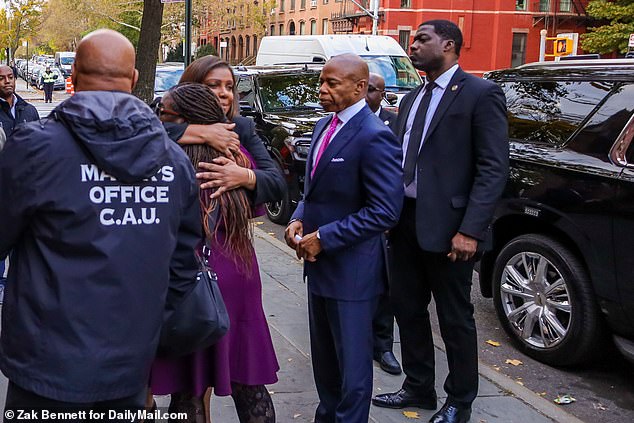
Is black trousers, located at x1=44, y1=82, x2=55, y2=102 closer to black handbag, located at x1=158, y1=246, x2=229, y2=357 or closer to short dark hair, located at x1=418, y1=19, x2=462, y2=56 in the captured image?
short dark hair, located at x1=418, y1=19, x2=462, y2=56

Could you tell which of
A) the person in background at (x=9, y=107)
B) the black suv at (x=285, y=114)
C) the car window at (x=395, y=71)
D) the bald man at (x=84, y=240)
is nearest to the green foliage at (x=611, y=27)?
the car window at (x=395, y=71)

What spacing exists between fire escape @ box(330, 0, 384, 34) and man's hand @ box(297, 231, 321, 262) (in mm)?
47594

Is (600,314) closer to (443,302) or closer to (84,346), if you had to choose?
(443,302)

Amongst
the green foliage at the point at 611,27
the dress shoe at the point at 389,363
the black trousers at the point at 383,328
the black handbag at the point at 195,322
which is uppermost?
the green foliage at the point at 611,27

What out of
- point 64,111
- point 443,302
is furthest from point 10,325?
point 443,302

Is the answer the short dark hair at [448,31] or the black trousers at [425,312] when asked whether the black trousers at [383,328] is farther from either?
the short dark hair at [448,31]

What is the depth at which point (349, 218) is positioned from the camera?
343 centimetres

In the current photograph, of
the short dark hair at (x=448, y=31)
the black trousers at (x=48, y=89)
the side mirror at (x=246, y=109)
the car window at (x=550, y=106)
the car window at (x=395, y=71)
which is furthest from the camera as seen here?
the black trousers at (x=48, y=89)

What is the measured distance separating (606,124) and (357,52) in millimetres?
13314

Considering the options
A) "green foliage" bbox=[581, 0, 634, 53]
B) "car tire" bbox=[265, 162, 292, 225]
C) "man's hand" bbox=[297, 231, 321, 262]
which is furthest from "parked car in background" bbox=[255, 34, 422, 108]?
"green foliage" bbox=[581, 0, 634, 53]

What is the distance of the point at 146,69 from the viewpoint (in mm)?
13117

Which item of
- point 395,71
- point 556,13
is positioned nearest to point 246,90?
point 395,71

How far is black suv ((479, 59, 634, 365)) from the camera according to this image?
4672 mm

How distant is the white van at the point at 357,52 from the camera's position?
51.7 ft
